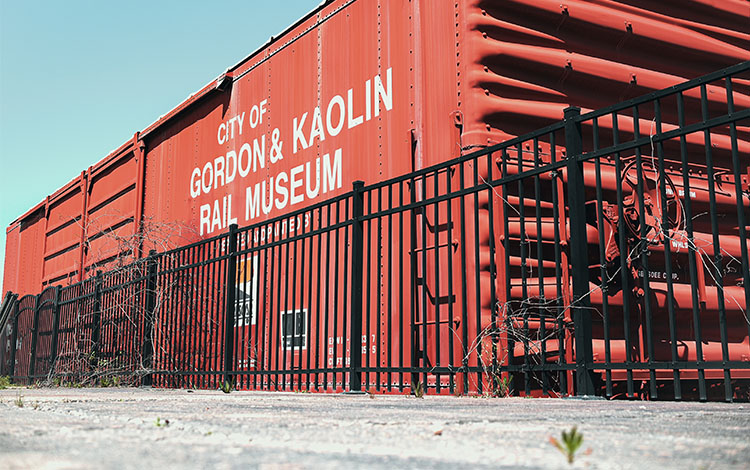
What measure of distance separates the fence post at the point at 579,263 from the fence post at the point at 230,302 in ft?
12.6

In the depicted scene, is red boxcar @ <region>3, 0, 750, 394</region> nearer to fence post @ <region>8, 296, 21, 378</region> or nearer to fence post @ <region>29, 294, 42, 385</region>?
fence post @ <region>29, 294, 42, 385</region>

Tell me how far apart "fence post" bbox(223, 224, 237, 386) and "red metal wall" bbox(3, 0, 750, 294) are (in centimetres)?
64

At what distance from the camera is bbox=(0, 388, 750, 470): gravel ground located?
1301 mm

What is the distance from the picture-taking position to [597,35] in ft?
19.0

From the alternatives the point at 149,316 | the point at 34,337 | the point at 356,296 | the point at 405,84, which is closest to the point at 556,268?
the point at 356,296

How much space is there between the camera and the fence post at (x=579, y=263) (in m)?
3.78

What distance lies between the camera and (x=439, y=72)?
550cm

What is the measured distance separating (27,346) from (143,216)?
15.6ft

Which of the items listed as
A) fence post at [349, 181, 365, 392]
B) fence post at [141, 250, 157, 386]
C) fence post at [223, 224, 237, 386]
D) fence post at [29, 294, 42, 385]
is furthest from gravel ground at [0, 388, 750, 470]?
fence post at [29, 294, 42, 385]

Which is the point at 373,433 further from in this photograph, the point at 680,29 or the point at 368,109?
the point at 680,29

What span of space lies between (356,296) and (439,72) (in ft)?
5.91

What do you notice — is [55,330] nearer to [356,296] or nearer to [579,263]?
[356,296]

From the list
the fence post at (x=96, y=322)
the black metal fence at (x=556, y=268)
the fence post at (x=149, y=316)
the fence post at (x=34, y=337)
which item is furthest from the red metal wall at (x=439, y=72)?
the fence post at (x=34, y=337)

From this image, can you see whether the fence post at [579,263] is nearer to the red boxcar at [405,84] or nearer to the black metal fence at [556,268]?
the black metal fence at [556,268]
